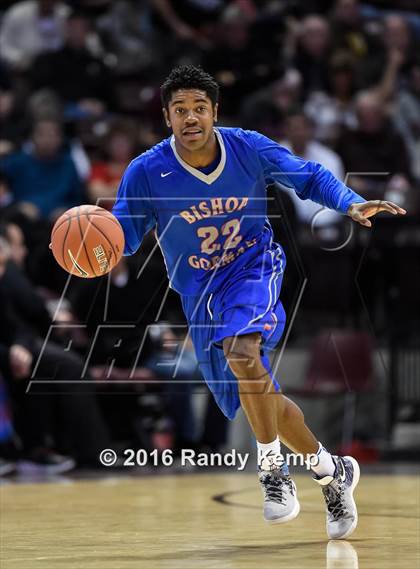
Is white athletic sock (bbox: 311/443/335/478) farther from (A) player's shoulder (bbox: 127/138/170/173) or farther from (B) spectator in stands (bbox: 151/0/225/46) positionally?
(B) spectator in stands (bbox: 151/0/225/46)

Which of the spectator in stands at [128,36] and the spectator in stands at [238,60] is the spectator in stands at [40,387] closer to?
the spectator in stands at [238,60]

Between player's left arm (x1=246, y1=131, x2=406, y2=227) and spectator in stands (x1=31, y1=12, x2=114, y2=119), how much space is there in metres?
7.00

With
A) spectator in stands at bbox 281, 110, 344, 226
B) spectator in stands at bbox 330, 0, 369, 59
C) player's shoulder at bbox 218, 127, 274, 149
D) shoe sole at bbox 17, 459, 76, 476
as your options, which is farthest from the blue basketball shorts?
spectator in stands at bbox 330, 0, 369, 59

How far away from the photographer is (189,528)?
601cm

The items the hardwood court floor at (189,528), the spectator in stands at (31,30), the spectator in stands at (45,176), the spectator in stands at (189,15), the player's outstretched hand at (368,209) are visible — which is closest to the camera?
the hardwood court floor at (189,528)

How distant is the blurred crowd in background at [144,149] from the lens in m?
9.42

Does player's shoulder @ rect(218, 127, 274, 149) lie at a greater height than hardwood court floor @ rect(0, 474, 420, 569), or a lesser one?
greater

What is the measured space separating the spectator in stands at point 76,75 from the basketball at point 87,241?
24.0ft

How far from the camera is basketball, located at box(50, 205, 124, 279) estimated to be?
5.36 m

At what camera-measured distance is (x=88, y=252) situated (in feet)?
17.6

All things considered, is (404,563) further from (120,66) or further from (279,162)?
(120,66)

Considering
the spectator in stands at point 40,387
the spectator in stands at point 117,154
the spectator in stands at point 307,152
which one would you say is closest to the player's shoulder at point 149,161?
the spectator in stands at point 40,387

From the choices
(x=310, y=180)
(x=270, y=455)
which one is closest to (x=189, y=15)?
(x=310, y=180)

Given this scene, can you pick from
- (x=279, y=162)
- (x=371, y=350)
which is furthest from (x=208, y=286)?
(x=371, y=350)
